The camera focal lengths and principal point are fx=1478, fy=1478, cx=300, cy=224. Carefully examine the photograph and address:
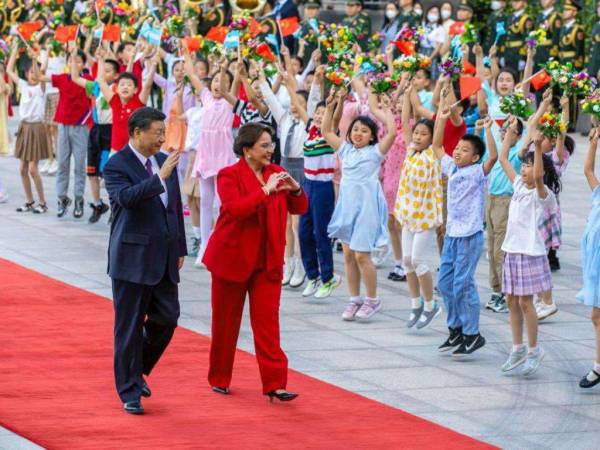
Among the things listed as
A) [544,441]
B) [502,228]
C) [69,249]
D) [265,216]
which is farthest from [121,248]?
[69,249]

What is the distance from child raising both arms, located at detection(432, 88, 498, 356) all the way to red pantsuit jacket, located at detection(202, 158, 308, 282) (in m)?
1.92

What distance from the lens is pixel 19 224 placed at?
54.0ft

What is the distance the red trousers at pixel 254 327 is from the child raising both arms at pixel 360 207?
8.12 ft

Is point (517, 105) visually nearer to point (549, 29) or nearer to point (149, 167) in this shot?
point (149, 167)

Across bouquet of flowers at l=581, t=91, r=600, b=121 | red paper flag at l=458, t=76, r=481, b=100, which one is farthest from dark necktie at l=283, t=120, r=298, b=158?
bouquet of flowers at l=581, t=91, r=600, b=121

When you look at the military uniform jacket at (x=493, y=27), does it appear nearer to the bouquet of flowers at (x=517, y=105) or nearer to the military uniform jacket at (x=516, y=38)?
the military uniform jacket at (x=516, y=38)

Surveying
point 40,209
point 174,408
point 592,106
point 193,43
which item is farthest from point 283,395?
point 40,209

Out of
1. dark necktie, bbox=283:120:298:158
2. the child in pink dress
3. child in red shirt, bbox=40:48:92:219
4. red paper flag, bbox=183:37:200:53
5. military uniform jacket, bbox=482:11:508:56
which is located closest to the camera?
dark necktie, bbox=283:120:298:158

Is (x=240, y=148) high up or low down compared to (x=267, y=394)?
up

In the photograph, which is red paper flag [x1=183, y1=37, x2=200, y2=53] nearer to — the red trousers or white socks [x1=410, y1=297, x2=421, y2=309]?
white socks [x1=410, y1=297, x2=421, y2=309]

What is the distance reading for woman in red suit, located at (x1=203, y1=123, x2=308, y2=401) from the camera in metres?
9.28

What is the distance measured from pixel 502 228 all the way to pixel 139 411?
4.52 metres

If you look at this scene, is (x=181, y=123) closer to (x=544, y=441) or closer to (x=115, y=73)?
(x=115, y=73)

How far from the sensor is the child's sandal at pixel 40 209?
677 inches
